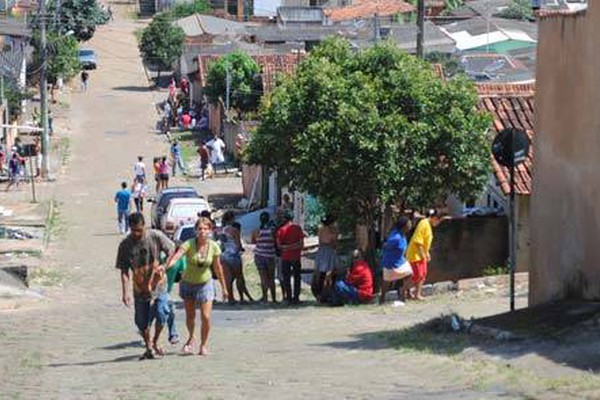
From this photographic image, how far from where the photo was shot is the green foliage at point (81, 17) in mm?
76188

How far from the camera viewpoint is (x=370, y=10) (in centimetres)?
7944

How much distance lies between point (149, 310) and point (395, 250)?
19.2 feet

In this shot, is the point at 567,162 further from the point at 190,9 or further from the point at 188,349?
the point at 190,9

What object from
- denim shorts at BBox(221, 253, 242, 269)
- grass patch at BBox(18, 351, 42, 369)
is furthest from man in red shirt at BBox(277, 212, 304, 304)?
grass patch at BBox(18, 351, 42, 369)

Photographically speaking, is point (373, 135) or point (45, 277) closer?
point (373, 135)

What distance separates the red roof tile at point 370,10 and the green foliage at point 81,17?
12.7m

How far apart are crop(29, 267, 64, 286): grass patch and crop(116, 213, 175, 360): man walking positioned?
1258 centimetres

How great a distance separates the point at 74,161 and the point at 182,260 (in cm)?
3715

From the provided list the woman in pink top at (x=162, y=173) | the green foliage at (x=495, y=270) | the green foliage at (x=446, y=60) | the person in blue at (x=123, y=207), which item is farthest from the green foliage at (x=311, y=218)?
the green foliage at (x=446, y=60)

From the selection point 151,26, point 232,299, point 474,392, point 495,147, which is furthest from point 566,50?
point 151,26

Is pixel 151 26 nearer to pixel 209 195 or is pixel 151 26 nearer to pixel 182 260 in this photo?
pixel 209 195

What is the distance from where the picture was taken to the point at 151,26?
238 ft

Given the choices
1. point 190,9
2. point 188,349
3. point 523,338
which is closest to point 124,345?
point 188,349

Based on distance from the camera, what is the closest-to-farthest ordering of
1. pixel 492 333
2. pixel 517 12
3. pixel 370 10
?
pixel 492 333, pixel 517 12, pixel 370 10
